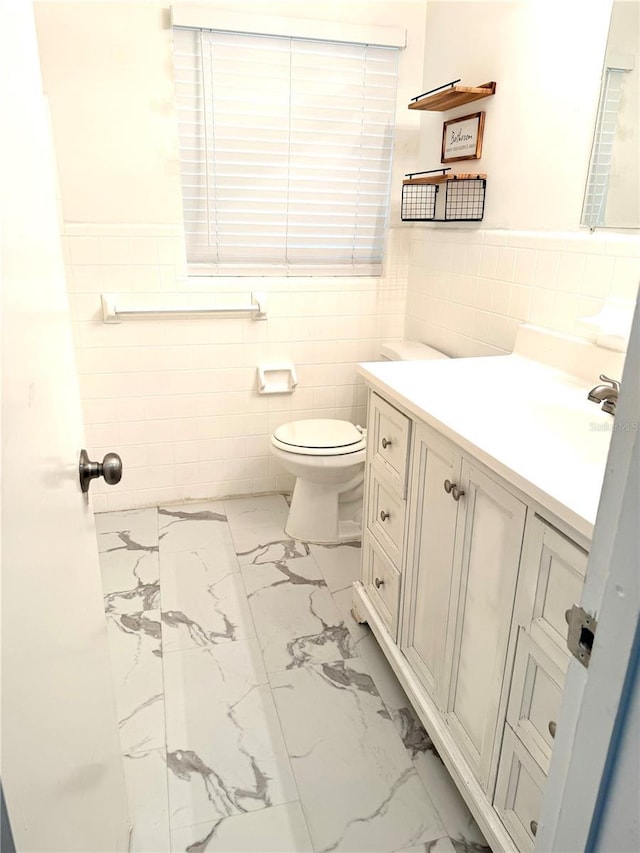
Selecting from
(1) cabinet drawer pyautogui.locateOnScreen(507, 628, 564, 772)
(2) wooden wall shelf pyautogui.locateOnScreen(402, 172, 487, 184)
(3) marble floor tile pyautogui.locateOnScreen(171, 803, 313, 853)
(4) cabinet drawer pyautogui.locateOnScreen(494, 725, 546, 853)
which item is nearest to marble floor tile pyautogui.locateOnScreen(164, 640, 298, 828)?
(3) marble floor tile pyautogui.locateOnScreen(171, 803, 313, 853)

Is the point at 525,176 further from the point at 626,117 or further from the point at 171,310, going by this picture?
the point at 171,310

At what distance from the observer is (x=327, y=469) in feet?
7.77

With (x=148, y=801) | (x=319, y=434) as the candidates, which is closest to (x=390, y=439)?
(x=319, y=434)

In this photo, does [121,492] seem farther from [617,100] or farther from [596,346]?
[617,100]

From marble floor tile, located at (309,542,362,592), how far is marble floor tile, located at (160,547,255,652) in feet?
1.07

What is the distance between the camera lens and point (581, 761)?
575 mm

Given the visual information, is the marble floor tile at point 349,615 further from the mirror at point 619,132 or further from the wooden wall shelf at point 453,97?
the wooden wall shelf at point 453,97

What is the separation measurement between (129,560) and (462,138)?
2024 millimetres

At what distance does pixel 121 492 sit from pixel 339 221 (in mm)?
1558

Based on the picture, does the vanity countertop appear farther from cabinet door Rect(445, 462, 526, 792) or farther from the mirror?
the mirror

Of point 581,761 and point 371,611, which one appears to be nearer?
point 581,761

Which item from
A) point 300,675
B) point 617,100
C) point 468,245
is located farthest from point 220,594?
point 617,100

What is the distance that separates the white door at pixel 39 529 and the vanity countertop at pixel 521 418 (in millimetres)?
743

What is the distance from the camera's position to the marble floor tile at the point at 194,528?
248cm
